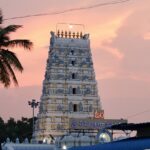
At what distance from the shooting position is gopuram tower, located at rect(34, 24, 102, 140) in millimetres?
106625

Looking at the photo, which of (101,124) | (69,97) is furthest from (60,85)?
(101,124)

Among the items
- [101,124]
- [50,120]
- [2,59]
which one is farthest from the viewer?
[50,120]

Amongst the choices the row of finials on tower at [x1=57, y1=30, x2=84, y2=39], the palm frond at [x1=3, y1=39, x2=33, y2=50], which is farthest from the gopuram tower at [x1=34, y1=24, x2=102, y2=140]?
the palm frond at [x1=3, y1=39, x2=33, y2=50]

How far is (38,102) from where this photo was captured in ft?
354

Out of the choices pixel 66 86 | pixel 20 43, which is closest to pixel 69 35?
pixel 66 86

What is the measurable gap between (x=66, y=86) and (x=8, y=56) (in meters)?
76.0

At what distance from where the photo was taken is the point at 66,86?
4250 inches

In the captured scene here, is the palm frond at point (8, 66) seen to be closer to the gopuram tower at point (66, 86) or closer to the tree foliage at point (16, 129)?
the gopuram tower at point (66, 86)

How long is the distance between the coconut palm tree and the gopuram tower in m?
73.6

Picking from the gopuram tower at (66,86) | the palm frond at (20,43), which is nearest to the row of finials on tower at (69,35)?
the gopuram tower at (66,86)

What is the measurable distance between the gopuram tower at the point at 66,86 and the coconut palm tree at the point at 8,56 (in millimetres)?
73627

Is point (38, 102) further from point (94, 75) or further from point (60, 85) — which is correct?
point (94, 75)

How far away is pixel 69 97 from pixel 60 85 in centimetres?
280

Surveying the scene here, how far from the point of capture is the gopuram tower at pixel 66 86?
→ 107 metres
